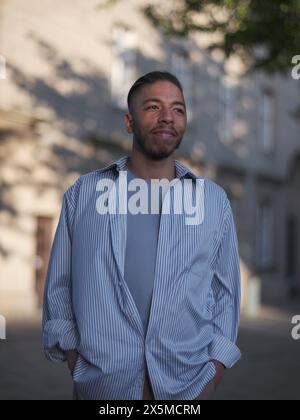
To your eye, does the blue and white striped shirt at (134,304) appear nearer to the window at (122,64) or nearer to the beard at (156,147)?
the beard at (156,147)

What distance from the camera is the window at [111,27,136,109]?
16.1 m

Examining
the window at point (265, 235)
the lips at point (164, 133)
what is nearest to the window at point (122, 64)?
the window at point (265, 235)

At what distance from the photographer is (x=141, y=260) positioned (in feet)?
7.21

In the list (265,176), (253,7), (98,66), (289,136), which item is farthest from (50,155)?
(289,136)

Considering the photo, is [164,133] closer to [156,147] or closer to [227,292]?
[156,147]

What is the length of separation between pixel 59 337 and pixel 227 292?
637 millimetres

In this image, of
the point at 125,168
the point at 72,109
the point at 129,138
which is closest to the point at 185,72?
the point at 129,138

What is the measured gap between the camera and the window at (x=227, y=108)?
20.0 metres

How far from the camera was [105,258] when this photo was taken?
87.0 inches

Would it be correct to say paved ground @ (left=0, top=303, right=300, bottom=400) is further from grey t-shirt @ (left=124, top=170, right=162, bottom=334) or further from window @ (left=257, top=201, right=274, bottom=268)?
window @ (left=257, top=201, right=274, bottom=268)

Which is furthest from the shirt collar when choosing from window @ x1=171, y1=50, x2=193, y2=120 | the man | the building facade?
window @ x1=171, y1=50, x2=193, y2=120

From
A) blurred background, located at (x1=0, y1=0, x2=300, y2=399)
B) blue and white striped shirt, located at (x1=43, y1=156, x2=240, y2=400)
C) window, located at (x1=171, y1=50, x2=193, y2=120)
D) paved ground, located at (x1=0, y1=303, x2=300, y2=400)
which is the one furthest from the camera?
window, located at (x1=171, y1=50, x2=193, y2=120)

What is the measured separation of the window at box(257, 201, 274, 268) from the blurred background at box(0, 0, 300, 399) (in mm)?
51
